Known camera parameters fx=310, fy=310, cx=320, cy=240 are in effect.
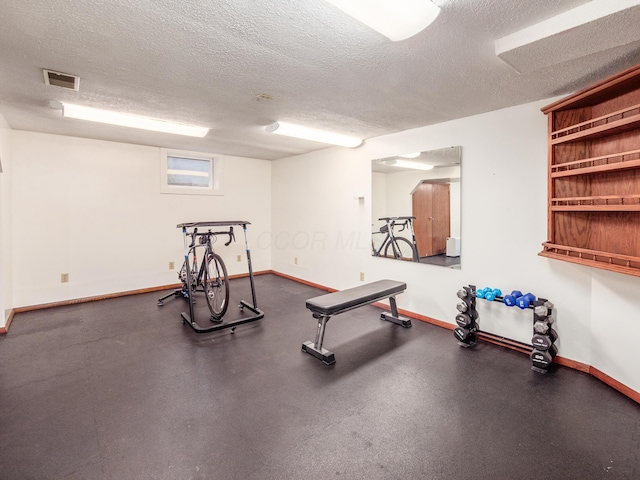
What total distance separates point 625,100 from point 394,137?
216 cm

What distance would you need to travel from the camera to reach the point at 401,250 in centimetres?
395

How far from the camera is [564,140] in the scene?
2.24 metres

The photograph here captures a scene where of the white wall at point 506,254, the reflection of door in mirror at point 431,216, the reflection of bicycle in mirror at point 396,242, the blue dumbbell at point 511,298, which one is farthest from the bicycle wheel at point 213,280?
the blue dumbbell at point 511,298

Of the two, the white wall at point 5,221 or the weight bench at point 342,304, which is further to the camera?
the white wall at point 5,221

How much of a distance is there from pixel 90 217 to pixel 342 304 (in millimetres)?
3907

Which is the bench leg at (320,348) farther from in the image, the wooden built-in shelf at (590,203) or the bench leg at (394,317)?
the wooden built-in shelf at (590,203)

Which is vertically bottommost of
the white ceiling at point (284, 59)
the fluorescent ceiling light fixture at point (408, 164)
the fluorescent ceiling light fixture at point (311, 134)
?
the fluorescent ceiling light fixture at point (408, 164)

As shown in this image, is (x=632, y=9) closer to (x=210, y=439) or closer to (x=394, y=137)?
(x=394, y=137)

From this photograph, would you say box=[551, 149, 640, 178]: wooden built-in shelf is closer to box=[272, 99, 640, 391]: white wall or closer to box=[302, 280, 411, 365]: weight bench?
box=[272, 99, 640, 391]: white wall

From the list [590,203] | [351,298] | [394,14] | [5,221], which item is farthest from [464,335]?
[5,221]

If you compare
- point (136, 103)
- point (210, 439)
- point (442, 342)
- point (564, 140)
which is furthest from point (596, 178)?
point (136, 103)

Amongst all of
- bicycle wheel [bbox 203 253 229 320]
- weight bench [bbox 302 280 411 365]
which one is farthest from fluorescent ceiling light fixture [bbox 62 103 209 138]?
weight bench [bbox 302 280 411 365]

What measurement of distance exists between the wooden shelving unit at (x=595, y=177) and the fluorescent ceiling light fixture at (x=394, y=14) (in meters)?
1.30

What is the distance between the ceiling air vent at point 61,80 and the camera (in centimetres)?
216
